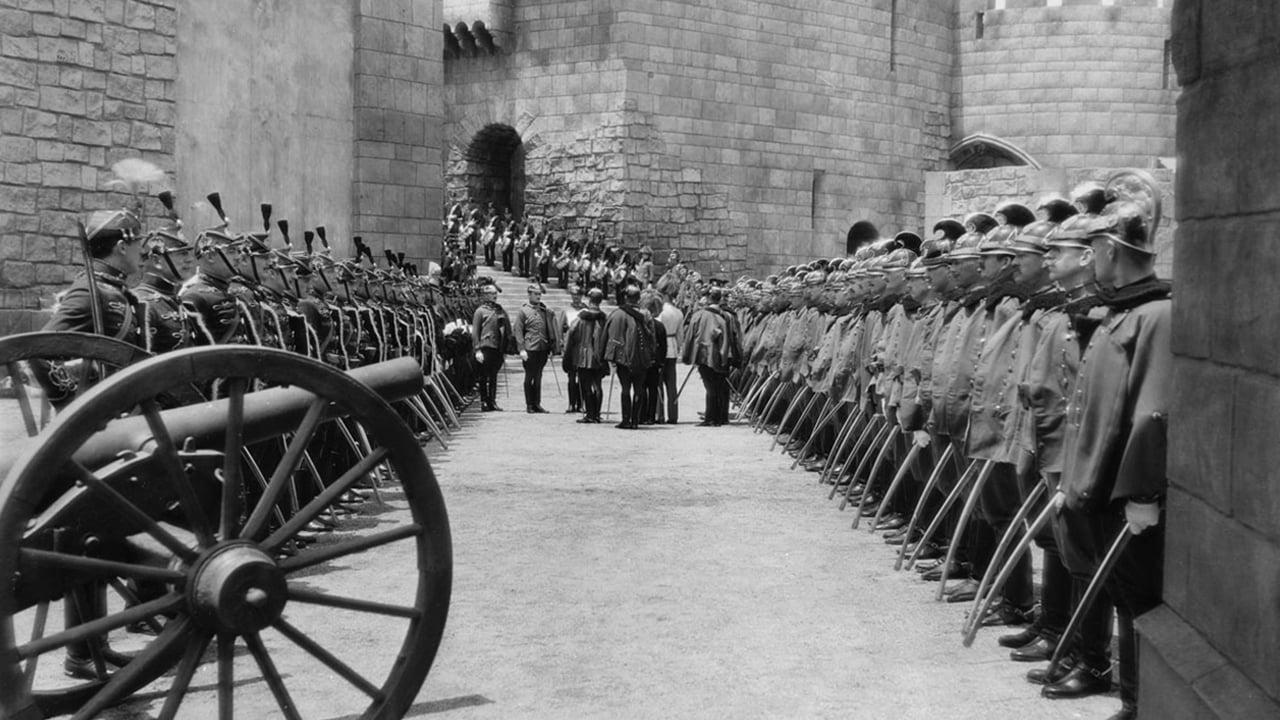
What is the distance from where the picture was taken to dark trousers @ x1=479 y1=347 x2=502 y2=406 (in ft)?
62.7

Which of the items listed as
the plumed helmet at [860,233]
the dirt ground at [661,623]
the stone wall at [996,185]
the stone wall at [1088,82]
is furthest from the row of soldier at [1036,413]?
the stone wall at [1088,82]

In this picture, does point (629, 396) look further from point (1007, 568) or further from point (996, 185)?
point (996, 185)

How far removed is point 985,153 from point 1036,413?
35884 millimetres

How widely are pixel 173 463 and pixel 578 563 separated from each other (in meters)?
4.38

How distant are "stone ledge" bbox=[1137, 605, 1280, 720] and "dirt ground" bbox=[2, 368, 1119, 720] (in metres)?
1.30

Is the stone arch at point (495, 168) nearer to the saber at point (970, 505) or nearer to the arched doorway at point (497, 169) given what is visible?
the arched doorway at point (497, 169)

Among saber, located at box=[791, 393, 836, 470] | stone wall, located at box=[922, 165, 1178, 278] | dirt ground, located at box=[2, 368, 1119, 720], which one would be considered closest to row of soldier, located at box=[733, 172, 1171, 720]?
dirt ground, located at box=[2, 368, 1119, 720]

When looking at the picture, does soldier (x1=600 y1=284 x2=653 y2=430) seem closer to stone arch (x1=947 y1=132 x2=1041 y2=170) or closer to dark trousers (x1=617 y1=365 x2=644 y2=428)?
dark trousers (x1=617 y1=365 x2=644 y2=428)

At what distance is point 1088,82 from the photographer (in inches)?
1463

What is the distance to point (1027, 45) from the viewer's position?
37719 mm

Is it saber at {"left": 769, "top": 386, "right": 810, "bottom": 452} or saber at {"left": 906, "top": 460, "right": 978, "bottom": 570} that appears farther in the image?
saber at {"left": 769, "top": 386, "right": 810, "bottom": 452}

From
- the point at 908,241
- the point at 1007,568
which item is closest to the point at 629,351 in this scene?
the point at 908,241

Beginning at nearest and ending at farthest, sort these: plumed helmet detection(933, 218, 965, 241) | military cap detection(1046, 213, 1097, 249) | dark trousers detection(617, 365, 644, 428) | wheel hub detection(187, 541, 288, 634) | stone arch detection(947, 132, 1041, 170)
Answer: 1. wheel hub detection(187, 541, 288, 634)
2. military cap detection(1046, 213, 1097, 249)
3. plumed helmet detection(933, 218, 965, 241)
4. dark trousers detection(617, 365, 644, 428)
5. stone arch detection(947, 132, 1041, 170)

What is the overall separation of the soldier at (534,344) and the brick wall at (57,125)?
17.9 ft
